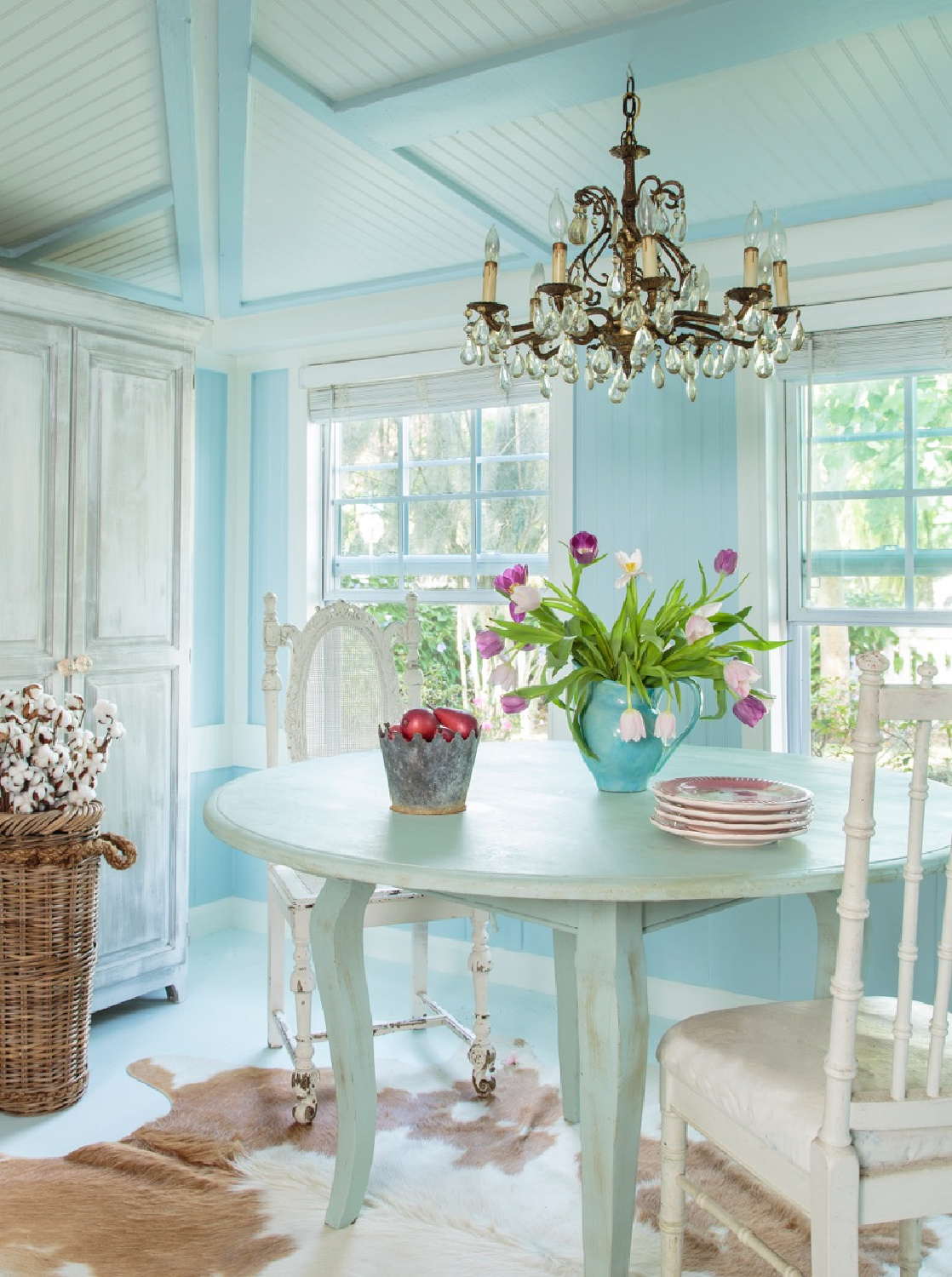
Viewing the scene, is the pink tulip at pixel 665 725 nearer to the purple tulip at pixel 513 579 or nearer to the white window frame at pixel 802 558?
the purple tulip at pixel 513 579

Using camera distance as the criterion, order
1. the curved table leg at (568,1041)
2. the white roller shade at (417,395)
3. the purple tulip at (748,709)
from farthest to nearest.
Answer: the white roller shade at (417,395)
the curved table leg at (568,1041)
the purple tulip at (748,709)

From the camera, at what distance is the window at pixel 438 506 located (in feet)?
12.1

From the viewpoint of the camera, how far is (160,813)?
3.46m

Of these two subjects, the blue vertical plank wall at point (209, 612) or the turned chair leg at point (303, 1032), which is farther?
A: the blue vertical plank wall at point (209, 612)

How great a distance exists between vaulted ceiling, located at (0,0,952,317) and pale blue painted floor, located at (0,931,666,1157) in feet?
7.43

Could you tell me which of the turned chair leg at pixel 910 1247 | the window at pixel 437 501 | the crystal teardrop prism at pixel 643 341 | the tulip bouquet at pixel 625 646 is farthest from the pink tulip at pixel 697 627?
the window at pixel 437 501

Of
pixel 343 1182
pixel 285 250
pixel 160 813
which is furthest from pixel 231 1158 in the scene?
pixel 285 250

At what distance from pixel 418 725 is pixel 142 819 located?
1705mm

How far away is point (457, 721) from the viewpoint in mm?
2062

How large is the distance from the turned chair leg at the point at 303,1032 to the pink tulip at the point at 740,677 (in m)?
1.21

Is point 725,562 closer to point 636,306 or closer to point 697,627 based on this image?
point 697,627

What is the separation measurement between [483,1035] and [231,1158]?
2.22 ft

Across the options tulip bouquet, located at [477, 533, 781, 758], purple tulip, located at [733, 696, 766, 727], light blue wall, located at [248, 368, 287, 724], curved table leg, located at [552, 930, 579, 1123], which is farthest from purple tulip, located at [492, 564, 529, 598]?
light blue wall, located at [248, 368, 287, 724]

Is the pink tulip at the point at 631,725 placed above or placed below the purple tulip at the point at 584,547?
below
